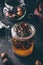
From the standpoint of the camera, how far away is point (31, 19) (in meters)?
1.49

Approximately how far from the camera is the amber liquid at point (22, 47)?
1355 millimetres

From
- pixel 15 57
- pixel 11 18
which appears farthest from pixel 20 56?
pixel 11 18

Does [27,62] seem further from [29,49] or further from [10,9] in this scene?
[10,9]

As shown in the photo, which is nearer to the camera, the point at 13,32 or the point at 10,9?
the point at 13,32

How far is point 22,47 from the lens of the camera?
4.48 feet

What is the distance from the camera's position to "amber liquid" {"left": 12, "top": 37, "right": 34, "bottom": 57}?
1.36 meters

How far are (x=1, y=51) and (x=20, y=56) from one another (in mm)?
85

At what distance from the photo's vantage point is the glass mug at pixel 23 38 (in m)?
1.34

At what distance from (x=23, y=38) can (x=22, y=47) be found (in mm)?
51

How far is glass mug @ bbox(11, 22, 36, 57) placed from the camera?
4.39 feet

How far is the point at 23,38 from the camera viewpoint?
1.33 meters

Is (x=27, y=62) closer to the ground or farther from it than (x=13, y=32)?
closer to the ground

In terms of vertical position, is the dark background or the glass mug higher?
the glass mug

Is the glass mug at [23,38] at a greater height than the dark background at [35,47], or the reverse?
the glass mug at [23,38]
